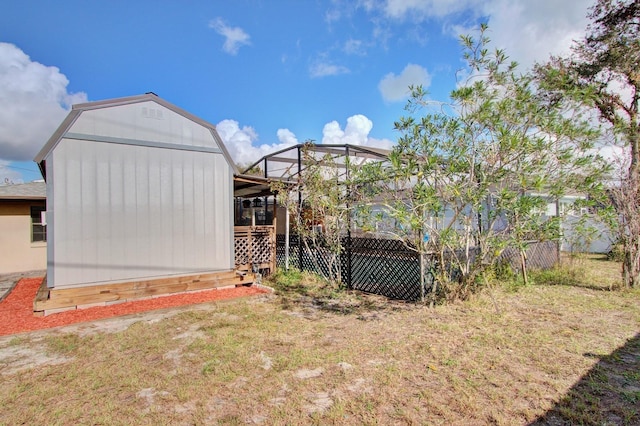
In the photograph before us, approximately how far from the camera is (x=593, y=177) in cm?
422

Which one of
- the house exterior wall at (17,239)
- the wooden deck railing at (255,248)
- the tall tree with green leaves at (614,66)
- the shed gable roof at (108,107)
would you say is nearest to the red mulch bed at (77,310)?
the wooden deck railing at (255,248)

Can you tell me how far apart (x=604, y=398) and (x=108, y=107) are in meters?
7.80

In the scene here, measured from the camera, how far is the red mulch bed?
4965 millimetres

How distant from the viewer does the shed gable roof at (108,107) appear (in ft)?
18.2

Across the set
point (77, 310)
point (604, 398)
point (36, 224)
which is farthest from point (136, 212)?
point (604, 398)

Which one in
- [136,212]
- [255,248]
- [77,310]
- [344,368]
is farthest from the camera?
[255,248]

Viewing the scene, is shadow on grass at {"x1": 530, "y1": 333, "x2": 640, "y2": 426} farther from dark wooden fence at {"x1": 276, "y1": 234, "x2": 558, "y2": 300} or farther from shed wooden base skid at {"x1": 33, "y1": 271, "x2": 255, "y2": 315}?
shed wooden base skid at {"x1": 33, "y1": 271, "x2": 255, "y2": 315}

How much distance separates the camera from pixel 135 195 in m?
6.30

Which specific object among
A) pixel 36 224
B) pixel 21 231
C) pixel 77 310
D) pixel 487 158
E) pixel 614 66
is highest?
pixel 614 66

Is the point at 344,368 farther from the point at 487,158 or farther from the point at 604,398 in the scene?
the point at 487,158

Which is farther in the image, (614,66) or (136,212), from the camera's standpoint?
(614,66)

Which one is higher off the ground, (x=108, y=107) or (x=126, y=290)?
(x=108, y=107)

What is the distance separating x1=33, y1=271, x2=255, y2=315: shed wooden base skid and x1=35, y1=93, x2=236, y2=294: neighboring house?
0.09 meters

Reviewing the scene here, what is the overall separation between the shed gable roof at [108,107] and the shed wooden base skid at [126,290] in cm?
231
